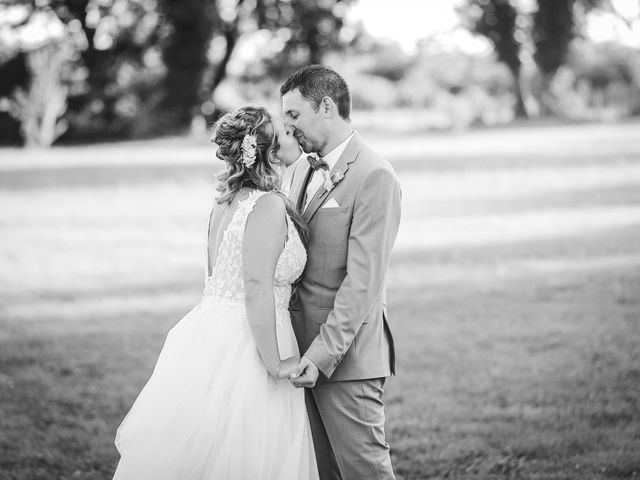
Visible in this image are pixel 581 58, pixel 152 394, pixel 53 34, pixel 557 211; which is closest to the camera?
pixel 152 394

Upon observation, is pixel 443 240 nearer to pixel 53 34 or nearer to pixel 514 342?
pixel 514 342

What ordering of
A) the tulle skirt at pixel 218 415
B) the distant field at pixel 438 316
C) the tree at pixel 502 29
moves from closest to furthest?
1. the tulle skirt at pixel 218 415
2. the distant field at pixel 438 316
3. the tree at pixel 502 29

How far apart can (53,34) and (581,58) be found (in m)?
26.9

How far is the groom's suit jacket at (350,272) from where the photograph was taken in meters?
3.20

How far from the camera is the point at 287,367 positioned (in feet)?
10.7

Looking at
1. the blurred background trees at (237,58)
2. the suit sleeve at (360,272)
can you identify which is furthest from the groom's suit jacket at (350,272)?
the blurred background trees at (237,58)

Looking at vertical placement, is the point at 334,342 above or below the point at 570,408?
above

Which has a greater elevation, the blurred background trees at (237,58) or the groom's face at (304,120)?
the groom's face at (304,120)

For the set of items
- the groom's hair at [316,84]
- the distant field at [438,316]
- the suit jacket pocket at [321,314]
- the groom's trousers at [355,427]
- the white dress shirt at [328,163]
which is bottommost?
the distant field at [438,316]

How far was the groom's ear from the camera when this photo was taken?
339 cm

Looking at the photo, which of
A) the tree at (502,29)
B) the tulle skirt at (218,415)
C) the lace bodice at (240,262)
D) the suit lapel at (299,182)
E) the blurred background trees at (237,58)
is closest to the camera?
the tulle skirt at (218,415)

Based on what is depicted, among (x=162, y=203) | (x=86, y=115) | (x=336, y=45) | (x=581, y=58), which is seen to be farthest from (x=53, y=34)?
(x=581, y=58)

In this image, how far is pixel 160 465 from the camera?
3.18 meters

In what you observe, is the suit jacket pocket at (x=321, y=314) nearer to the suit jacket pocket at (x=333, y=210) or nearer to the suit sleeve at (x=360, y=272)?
the suit sleeve at (x=360, y=272)
